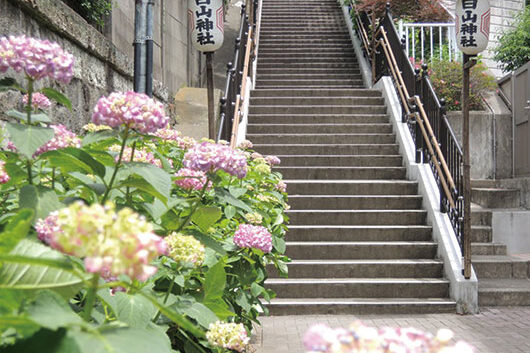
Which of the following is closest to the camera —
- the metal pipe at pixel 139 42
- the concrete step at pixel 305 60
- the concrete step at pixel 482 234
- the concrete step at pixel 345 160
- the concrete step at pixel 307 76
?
the metal pipe at pixel 139 42

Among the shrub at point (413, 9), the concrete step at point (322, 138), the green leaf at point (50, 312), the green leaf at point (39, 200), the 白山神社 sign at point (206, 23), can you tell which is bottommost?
the green leaf at point (50, 312)

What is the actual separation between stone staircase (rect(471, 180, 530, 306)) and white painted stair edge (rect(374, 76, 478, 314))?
0.32 meters

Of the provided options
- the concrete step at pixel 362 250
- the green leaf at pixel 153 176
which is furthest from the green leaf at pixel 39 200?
the concrete step at pixel 362 250

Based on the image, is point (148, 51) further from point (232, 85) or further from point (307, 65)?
point (307, 65)

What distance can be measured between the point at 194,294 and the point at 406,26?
35.4 feet

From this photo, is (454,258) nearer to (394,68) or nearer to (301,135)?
(301,135)

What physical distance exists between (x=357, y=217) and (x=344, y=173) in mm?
1106

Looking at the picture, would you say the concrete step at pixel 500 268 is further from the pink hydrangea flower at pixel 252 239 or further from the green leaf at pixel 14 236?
the green leaf at pixel 14 236

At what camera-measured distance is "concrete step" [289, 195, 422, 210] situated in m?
7.09

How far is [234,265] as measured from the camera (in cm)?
285

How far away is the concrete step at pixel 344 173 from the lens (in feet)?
25.5

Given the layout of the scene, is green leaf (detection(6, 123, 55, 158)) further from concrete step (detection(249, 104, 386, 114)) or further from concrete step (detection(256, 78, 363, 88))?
concrete step (detection(256, 78, 363, 88))

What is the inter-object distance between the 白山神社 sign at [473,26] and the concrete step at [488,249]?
8.42 feet

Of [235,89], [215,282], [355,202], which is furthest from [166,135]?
[235,89]
